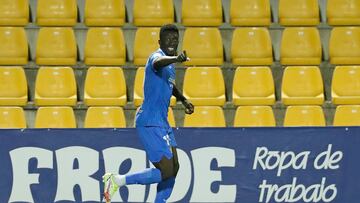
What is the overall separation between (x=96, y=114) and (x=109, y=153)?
1.26 m

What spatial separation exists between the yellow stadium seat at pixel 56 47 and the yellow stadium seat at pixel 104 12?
0.43 metres

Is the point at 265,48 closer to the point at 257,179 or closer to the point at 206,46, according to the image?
the point at 206,46

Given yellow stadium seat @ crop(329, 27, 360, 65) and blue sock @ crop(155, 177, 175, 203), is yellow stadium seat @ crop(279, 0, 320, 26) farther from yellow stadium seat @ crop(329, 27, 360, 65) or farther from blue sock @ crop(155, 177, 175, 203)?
blue sock @ crop(155, 177, 175, 203)

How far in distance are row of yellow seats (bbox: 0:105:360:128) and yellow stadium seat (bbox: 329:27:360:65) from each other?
1.33 meters

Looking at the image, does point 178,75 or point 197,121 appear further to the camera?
point 178,75

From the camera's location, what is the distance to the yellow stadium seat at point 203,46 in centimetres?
1091

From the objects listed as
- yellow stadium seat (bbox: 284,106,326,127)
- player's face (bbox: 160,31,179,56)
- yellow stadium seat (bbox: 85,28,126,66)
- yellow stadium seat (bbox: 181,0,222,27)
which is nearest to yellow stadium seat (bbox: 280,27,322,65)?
yellow stadium seat (bbox: 181,0,222,27)

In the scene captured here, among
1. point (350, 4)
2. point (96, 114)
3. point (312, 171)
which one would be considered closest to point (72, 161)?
point (96, 114)

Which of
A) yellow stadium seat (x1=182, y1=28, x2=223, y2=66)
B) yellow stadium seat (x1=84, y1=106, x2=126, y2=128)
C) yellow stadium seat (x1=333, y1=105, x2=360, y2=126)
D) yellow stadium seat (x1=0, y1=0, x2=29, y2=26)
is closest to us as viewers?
yellow stadium seat (x1=84, y1=106, x2=126, y2=128)

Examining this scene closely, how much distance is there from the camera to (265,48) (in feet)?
36.5

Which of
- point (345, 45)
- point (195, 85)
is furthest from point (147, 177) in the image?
point (345, 45)

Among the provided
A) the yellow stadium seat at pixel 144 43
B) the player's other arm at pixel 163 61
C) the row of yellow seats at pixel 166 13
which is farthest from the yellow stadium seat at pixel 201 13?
the player's other arm at pixel 163 61

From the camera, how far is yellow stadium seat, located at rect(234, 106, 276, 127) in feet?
32.4

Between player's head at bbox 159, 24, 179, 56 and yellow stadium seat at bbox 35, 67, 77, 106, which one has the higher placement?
player's head at bbox 159, 24, 179, 56
